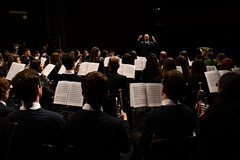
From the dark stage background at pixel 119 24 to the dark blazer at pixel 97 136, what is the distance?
9724mm

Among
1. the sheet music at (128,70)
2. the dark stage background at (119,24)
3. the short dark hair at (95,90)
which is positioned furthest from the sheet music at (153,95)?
the dark stage background at (119,24)

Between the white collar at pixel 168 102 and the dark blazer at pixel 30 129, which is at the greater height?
the white collar at pixel 168 102

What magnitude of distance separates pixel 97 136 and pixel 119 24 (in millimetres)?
12139

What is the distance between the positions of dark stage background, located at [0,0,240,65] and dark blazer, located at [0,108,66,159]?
32.5 ft

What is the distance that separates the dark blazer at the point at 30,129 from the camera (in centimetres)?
206

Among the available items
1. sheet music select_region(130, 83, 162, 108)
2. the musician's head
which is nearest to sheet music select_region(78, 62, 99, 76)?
sheet music select_region(130, 83, 162, 108)

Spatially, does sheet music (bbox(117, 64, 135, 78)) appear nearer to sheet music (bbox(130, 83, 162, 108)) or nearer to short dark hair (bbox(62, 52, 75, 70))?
short dark hair (bbox(62, 52, 75, 70))

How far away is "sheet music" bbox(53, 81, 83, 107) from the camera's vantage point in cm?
350

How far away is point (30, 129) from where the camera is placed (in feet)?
6.86

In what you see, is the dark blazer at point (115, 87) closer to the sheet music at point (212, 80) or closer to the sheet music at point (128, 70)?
the sheet music at point (128, 70)

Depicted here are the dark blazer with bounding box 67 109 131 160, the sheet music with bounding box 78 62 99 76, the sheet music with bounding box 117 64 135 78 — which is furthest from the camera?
the sheet music with bounding box 78 62 99 76

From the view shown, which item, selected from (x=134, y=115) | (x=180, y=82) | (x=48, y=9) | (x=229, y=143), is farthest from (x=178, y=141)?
(x=48, y=9)

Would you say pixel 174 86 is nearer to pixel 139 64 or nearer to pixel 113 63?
pixel 113 63

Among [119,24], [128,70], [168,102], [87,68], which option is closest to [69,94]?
[168,102]
